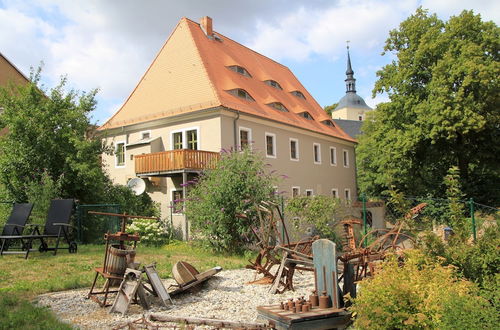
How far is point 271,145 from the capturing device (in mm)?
23812

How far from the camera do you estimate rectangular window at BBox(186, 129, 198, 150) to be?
831 inches

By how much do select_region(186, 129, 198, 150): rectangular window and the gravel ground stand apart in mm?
13135

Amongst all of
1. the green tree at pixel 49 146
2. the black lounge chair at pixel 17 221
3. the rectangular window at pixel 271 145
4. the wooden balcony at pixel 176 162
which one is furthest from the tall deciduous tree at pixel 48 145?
the rectangular window at pixel 271 145

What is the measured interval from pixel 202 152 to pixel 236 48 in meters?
11.9

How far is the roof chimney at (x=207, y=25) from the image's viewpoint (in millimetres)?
26234

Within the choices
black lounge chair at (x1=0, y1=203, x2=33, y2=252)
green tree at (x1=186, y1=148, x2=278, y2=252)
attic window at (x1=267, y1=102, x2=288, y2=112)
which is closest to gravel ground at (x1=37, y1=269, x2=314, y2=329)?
black lounge chair at (x1=0, y1=203, x2=33, y2=252)

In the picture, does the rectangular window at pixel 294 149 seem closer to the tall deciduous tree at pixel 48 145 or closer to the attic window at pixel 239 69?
the attic window at pixel 239 69

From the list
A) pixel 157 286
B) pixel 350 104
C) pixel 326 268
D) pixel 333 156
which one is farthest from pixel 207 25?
pixel 350 104

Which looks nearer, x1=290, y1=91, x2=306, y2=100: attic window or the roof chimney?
the roof chimney

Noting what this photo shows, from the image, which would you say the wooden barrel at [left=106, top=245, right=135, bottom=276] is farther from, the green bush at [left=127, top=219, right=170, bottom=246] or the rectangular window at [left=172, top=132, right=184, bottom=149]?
the rectangular window at [left=172, top=132, right=184, bottom=149]

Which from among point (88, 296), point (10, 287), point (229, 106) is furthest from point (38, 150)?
point (88, 296)

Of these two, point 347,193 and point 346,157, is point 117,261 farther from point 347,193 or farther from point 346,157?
point 346,157

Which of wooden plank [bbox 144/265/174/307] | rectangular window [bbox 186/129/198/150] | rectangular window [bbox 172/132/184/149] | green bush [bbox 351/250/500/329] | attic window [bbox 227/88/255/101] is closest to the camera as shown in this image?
green bush [bbox 351/250/500/329]

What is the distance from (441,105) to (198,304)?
1966cm
